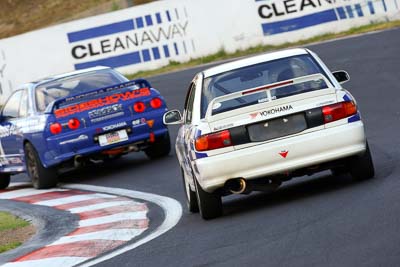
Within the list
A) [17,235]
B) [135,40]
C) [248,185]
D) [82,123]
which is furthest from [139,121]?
[135,40]

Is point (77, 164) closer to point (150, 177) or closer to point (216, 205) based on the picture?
point (150, 177)

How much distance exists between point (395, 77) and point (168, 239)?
11030mm

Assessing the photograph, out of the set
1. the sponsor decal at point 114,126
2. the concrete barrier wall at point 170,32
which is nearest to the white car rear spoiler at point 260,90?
the sponsor decal at point 114,126

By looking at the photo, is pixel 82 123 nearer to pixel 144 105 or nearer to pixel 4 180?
pixel 144 105

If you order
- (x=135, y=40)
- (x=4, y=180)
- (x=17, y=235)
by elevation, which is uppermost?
(x=17, y=235)

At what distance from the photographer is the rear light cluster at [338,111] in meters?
10.0

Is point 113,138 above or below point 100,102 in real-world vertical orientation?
below

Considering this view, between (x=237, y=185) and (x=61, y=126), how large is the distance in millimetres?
5964

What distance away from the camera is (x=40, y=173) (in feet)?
52.1

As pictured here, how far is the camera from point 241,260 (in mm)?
7758

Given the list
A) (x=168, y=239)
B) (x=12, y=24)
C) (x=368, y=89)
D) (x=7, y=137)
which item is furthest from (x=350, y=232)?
(x=12, y=24)

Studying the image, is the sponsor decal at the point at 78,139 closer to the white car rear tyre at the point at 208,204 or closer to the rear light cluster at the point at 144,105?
the rear light cluster at the point at 144,105

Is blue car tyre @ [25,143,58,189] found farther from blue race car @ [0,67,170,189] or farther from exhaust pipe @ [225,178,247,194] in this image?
exhaust pipe @ [225,178,247,194]

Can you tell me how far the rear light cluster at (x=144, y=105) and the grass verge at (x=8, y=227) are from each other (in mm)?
2727
